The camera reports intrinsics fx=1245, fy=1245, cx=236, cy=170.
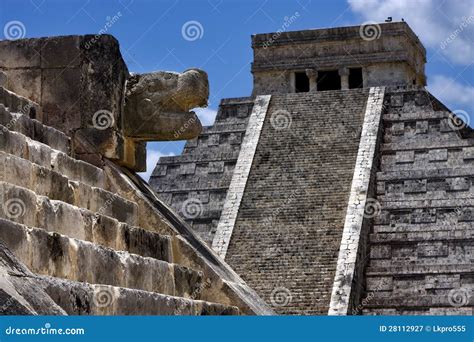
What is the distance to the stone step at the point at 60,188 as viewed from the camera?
6.80m

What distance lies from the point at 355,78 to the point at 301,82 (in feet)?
4.52

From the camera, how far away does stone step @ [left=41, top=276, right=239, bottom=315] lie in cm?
587

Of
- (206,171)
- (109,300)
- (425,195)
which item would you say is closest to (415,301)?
(425,195)

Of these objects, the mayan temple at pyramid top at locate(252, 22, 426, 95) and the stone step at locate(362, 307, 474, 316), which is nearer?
the stone step at locate(362, 307, 474, 316)

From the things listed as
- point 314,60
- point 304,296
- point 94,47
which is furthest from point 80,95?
point 314,60

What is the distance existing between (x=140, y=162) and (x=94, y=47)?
3.47ft

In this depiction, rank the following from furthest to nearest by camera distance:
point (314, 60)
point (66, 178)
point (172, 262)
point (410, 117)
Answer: point (314, 60), point (410, 117), point (172, 262), point (66, 178)

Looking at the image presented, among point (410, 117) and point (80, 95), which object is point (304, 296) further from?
point (80, 95)

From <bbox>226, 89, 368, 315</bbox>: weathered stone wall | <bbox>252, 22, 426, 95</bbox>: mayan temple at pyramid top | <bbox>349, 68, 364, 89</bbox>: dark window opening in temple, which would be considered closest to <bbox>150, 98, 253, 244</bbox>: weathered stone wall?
<bbox>226, 89, 368, 315</bbox>: weathered stone wall

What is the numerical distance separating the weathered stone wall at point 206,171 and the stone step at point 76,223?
1609cm

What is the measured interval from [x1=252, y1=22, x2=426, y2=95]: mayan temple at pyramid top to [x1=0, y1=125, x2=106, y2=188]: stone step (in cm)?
2181

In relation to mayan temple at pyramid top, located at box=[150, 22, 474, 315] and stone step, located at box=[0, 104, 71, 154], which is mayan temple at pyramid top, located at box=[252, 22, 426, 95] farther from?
stone step, located at box=[0, 104, 71, 154]

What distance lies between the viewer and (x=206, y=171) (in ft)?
87.5

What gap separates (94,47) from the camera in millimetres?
8984
